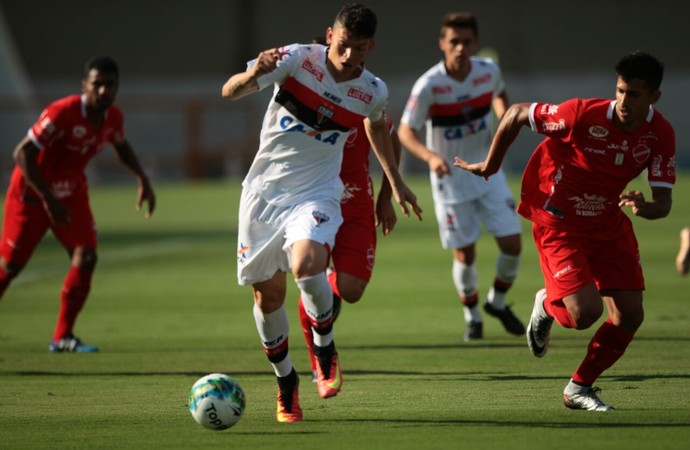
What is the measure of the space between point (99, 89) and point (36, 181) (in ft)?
3.21

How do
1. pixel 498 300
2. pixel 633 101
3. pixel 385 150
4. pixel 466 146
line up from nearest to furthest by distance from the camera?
pixel 633 101 < pixel 385 150 < pixel 498 300 < pixel 466 146

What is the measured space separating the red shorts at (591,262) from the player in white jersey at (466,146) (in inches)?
141

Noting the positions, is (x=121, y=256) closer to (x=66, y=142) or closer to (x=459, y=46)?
(x=66, y=142)

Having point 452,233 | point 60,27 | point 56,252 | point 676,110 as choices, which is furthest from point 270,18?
point 452,233

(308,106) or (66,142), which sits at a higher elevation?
(308,106)

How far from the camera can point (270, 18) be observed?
45.0m

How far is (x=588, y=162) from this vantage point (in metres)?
7.41

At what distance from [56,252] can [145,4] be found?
2693 cm

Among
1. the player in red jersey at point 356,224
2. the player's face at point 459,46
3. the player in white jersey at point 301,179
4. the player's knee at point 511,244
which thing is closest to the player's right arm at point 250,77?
the player in white jersey at point 301,179

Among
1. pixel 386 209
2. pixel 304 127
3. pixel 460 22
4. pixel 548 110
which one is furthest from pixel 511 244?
pixel 304 127

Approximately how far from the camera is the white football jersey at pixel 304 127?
7367 millimetres

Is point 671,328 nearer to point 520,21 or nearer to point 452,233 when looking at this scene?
point 452,233

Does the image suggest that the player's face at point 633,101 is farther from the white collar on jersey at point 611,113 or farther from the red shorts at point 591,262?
the red shorts at point 591,262

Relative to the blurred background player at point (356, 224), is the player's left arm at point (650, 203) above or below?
above
